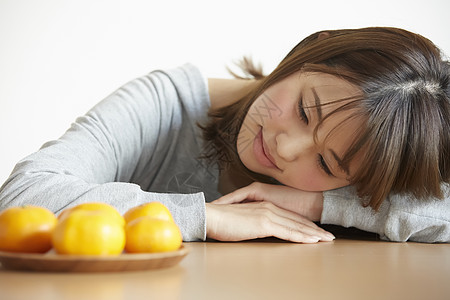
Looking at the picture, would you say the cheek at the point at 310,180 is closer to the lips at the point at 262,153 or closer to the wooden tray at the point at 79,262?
the lips at the point at 262,153

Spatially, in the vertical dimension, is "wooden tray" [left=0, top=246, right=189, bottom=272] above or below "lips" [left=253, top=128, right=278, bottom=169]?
above

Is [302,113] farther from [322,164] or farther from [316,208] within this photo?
[316,208]

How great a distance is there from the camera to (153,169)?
1.86 metres

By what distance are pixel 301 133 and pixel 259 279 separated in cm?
65

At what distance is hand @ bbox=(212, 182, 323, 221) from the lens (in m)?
1.49

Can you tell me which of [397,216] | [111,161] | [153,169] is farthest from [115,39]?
[397,216]

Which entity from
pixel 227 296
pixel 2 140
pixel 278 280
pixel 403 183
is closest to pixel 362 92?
pixel 403 183

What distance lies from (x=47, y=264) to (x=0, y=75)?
2970 millimetres

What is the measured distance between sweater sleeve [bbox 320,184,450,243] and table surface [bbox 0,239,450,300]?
0.30 metres

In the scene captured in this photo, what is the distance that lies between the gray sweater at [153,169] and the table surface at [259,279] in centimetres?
23

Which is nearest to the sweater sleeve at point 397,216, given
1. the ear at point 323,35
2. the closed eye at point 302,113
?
the closed eye at point 302,113

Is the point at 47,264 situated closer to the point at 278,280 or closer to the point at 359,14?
the point at 278,280

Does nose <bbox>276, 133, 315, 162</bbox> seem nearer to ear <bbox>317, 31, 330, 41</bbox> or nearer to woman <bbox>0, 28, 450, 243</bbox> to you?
woman <bbox>0, 28, 450, 243</bbox>

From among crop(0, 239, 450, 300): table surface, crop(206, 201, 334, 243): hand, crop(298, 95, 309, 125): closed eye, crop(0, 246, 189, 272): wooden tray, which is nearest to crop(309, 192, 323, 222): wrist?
crop(206, 201, 334, 243): hand
